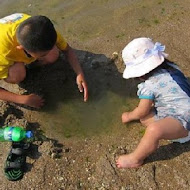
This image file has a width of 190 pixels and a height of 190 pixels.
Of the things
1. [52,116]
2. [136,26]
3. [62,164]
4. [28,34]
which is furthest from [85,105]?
[136,26]

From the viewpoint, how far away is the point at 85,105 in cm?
345

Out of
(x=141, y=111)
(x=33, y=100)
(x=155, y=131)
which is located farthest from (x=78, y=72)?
(x=155, y=131)

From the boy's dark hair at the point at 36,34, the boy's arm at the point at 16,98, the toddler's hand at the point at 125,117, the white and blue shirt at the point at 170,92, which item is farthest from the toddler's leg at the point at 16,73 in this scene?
the white and blue shirt at the point at 170,92

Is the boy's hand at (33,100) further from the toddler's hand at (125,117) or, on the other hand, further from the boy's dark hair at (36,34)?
the toddler's hand at (125,117)

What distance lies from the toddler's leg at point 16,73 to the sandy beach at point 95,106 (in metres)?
0.21

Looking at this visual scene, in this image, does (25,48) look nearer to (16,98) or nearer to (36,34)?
(36,34)

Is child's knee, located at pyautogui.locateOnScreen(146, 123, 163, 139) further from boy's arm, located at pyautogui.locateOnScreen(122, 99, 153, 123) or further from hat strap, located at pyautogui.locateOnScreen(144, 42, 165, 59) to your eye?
hat strap, located at pyautogui.locateOnScreen(144, 42, 165, 59)

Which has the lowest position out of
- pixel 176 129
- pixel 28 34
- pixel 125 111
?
pixel 125 111

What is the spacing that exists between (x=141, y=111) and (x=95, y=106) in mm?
621

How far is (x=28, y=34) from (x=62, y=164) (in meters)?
1.08

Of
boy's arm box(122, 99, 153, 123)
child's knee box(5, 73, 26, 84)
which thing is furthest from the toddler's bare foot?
child's knee box(5, 73, 26, 84)

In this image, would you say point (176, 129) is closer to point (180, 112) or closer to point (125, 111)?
point (180, 112)

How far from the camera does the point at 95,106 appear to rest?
343 centimetres

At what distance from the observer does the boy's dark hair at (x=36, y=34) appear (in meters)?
2.80
